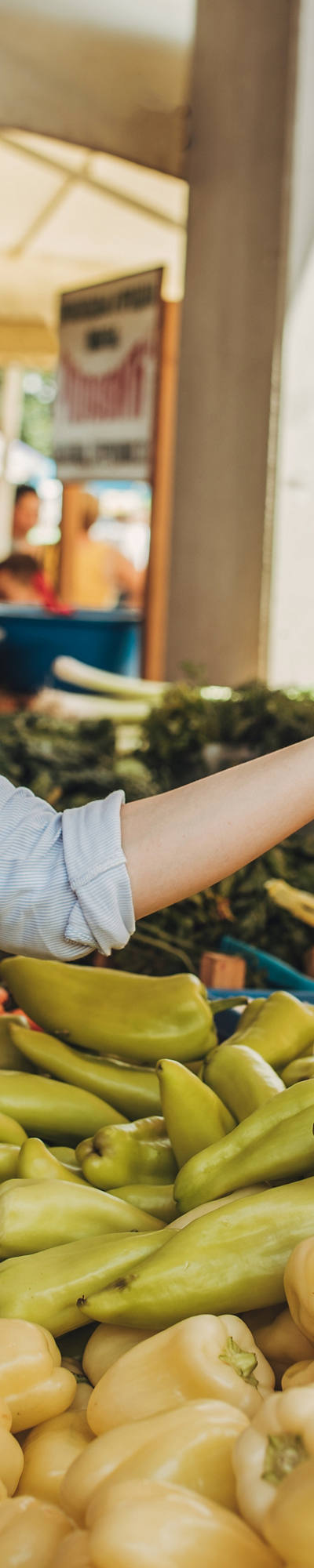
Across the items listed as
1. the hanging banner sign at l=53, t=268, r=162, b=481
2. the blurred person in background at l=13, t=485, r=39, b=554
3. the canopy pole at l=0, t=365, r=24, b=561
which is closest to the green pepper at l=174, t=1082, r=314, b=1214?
the hanging banner sign at l=53, t=268, r=162, b=481

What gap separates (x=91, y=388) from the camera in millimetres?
6828

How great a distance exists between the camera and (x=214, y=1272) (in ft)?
3.97

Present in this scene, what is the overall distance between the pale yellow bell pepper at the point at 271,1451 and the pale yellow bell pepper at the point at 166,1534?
0.06 feet

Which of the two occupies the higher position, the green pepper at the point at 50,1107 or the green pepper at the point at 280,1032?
the green pepper at the point at 280,1032

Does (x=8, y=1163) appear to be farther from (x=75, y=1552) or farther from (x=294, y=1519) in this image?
(x=294, y=1519)

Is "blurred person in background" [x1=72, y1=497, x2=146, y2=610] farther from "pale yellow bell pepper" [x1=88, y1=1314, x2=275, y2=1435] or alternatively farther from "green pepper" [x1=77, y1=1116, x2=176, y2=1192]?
"pale yellow bell pepper" [x1=88, y1=1314, x2=275, y2=1435]

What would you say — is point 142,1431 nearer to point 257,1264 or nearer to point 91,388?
point 257,1264

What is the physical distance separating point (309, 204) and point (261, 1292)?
189 inches

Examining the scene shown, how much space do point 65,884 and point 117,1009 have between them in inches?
21.4

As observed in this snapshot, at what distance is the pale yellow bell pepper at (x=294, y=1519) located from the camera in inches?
32.6

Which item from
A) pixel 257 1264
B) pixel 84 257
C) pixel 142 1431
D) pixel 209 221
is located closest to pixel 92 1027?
pixel 257 1264

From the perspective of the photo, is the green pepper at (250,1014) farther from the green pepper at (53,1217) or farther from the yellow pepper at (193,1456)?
the yellow pepper at (193,1456)

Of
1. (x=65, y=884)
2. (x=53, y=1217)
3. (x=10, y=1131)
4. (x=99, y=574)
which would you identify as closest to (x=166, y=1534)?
(x=53, y=1217)

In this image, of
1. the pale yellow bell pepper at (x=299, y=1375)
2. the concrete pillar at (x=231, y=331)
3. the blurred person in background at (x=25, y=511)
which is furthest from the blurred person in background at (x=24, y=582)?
the pale yellow bell pepper at (x=299, y=1375)
